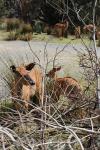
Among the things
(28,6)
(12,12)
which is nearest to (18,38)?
(28,6)

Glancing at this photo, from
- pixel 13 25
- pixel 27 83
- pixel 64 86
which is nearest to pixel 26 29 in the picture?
pixel 13 25

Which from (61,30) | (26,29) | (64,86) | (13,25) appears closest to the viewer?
(64,86)

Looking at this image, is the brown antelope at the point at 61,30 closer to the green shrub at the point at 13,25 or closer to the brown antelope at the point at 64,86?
the green shrub at the point at 13,25

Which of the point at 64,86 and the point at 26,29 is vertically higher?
the point at 64,86

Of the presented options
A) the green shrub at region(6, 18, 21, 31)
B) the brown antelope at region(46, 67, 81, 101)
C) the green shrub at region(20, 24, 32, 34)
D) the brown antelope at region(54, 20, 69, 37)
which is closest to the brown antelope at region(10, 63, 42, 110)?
the brown antelope at region(46, 67, 81, 101)

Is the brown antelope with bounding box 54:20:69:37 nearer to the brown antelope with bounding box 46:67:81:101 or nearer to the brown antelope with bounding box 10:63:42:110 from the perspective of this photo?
the brown antelope with bounding box 10:63:42:110

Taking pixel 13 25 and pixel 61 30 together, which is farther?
pixel 13 25

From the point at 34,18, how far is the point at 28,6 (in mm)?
746

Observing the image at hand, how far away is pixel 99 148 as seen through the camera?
4.05 meters

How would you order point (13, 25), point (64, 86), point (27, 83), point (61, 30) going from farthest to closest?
point (13, 25), point (61, 30), point (27, 83), point (64, 86)

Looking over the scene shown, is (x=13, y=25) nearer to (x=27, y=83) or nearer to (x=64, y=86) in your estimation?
(x=27, y=83)

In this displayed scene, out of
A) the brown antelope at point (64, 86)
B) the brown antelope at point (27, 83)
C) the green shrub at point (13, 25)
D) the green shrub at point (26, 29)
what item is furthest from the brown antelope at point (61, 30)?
the brown antelope at point (64, 86)

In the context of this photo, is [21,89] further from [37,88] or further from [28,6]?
[28,6]

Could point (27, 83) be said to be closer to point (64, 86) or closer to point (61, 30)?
point (64, 86)
